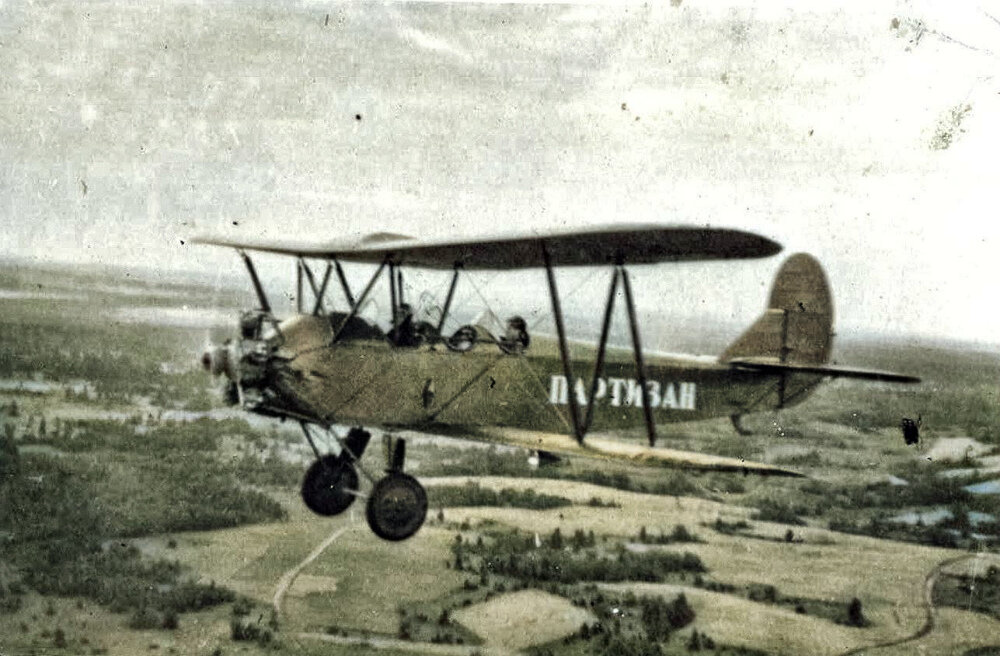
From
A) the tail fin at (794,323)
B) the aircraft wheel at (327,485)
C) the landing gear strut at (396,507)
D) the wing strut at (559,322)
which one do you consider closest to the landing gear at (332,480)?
the aircraft wheel at (327,485)

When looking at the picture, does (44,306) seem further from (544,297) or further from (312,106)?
(544,297)

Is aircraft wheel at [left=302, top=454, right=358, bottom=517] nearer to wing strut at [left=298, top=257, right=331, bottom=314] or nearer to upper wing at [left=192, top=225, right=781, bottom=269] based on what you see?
wing strut at [left=298, top=257, right=331, bottom=314]

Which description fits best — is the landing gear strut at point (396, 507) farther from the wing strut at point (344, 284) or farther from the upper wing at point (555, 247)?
the upper wing at point (555, 247)

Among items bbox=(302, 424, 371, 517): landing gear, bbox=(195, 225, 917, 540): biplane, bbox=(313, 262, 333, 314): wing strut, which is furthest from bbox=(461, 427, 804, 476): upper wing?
bbox=(313, 262, 333, 314): wing strut

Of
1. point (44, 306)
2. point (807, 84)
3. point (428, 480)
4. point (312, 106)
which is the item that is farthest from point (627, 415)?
point (44, 306)

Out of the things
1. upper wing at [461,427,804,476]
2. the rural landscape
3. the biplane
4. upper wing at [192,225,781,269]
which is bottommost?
the rural landscape

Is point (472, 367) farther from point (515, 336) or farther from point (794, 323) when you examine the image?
point (794, 323)

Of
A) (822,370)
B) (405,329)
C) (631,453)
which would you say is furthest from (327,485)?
(822,370)

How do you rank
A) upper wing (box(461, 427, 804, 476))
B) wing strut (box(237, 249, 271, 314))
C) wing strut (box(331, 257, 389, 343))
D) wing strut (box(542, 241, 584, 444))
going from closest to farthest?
upper wing (box(461, 427, 804, 476)), wing strut (box(542, 241, 584, 444)), wing strut (box(331, 257, 389, 343)), wing strut (box(237, 249, 271, 314))
